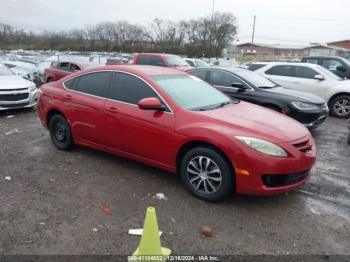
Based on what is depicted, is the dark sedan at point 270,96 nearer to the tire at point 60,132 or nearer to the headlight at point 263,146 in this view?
the headlight at point 263,146

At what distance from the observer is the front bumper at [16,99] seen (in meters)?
9.00

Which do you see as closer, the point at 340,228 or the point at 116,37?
the point at 340,228

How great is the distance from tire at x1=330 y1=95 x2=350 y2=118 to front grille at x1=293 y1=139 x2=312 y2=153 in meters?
6.95

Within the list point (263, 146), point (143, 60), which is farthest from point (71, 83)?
point (143, 60)

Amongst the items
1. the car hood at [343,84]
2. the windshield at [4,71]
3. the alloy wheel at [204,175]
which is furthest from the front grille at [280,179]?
the windshield at [4,71]

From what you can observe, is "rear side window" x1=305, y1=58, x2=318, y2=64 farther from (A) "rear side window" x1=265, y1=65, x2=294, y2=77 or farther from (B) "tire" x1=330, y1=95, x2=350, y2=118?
(B) "tire" x1=330, y1=95, x2=350, y2=118

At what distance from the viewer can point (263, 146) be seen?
3754 mm

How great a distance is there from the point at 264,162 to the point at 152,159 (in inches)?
61.3

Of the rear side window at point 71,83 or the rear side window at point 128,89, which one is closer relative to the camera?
the rear side window at point 128,89

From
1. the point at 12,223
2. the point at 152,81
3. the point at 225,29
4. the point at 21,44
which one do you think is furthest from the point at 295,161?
the point at 21,44

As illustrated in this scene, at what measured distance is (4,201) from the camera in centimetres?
402

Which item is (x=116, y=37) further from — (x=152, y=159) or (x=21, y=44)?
(x=152, y=159)

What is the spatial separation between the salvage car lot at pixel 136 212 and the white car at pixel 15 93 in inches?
165

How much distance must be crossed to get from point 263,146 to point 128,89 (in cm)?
218
